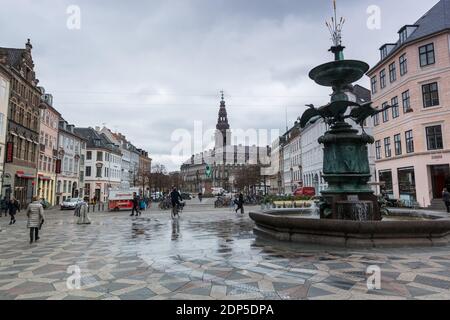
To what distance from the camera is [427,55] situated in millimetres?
30984

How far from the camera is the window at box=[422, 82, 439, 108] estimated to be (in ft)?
99.9

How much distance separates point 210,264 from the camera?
7258mm

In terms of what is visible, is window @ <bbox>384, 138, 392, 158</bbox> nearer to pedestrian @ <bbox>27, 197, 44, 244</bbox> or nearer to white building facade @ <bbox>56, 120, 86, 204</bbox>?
pedestrian @ <bbox>27, 197, 44, 244</bbox>

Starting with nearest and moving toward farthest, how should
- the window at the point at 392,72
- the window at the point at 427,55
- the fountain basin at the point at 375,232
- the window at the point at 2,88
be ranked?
the fountain basin at the point at 375,232
the window at the point at 427,55
the window at the point at 2,88
the window at the point at 392,72

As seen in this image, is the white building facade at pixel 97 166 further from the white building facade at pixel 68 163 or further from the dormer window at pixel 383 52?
the dormer window at pixel 383 52

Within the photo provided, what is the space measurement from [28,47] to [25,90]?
19.6ft

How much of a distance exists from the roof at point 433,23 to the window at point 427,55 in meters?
1.09

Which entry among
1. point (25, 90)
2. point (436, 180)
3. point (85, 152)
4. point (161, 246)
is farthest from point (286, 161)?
point (161, 246)

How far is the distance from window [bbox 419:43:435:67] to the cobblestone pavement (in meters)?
28.6

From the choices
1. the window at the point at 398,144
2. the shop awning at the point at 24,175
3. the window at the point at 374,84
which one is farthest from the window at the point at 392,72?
the shop awning at the point at 24,175

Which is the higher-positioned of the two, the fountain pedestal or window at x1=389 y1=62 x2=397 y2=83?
window at x1=389 y1=62 x2=397 y2=83

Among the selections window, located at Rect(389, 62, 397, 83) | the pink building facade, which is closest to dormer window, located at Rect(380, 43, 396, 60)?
the pink building facade

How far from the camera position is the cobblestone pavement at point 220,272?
205 inches
